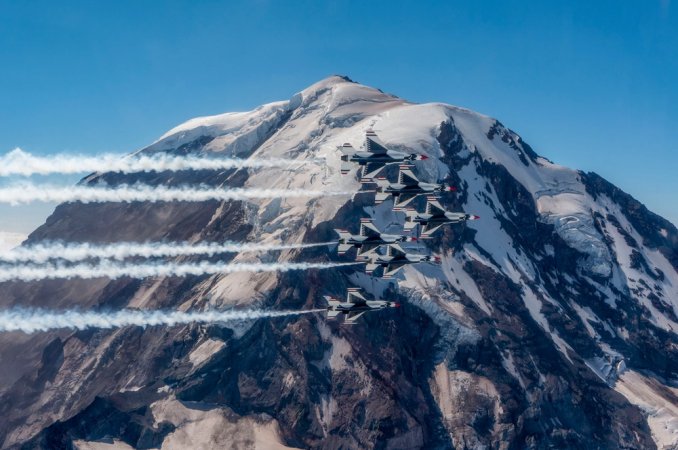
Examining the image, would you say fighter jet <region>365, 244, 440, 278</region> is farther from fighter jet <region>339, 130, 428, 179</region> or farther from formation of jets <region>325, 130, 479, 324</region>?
fighter jet <region>339, 130, 428, 179</region>

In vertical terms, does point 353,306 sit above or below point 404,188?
below

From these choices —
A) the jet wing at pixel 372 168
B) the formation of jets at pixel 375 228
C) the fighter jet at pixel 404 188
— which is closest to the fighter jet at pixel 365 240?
the formation of jets at pixel 375 228

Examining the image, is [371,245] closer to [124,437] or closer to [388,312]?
[388,312]

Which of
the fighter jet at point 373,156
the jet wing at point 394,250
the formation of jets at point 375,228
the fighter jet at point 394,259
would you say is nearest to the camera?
the formation of jets at point 375,228

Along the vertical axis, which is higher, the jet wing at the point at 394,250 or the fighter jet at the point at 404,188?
the fighter jet at the point at 404,188

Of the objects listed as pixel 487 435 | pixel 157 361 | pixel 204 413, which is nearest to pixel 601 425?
pixel 487 435

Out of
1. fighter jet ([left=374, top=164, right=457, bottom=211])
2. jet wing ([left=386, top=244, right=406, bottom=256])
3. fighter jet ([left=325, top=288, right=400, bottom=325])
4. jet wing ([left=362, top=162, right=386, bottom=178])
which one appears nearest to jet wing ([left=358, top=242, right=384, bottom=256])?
jet wing ([left=386, top=244, right=406, bottom=256])

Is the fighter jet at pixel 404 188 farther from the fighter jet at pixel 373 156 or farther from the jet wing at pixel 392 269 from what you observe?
the jet wing at pixel 392 269

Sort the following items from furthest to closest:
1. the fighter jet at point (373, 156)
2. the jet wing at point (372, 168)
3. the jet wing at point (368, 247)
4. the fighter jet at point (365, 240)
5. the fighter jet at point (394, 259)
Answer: the jet wing at point (372, 168), the fighter jet at point (373, 156), the fighter jet at point (394, 259), the jet wing at point (368, 247), the fighter jet at point (365, 240)

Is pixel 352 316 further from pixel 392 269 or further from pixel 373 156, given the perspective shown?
pixel 373 156

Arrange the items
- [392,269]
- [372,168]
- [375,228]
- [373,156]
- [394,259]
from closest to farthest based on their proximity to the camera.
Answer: [394,259], [373,156], [375,228], [392,269], [372,168]

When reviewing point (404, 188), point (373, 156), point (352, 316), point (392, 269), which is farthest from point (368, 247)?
point (373, 156)
